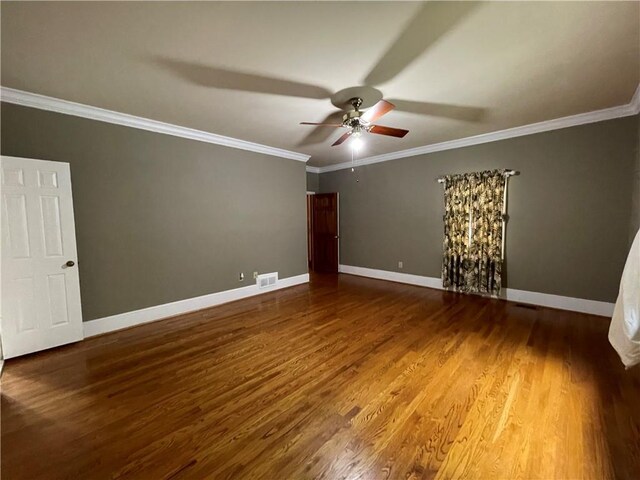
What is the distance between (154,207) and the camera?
366 cm

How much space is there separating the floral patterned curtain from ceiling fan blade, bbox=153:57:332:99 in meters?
2.99

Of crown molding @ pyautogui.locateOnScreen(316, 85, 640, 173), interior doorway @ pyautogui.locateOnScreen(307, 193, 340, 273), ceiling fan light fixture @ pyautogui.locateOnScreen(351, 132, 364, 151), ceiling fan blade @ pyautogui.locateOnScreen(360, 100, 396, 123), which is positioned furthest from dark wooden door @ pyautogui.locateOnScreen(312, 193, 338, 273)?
ceiling fan blade @ pyautogui.locateOnScreen(360, 100, 396, 123)

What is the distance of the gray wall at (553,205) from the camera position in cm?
348

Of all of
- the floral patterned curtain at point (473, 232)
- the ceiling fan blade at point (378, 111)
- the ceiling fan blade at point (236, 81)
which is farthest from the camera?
the floral patterned curtain at point (473, 232)

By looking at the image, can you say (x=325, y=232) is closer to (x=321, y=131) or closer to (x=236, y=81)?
(x=321, y=131)

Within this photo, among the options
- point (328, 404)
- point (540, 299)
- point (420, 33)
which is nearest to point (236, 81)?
point (420, 33)

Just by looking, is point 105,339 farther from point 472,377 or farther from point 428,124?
point 428,124

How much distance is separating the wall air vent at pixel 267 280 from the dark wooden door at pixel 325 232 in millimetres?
1996

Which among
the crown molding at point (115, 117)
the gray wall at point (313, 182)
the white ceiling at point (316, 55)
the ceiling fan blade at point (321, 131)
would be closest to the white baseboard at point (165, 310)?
the crown molding at point (115, 117)

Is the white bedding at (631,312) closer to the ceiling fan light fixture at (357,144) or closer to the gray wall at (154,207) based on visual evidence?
the ceiling fan light fixture at (357,144)

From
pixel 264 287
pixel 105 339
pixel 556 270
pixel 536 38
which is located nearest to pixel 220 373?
pixel 105 339

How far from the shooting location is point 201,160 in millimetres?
4086

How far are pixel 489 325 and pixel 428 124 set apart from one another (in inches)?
108

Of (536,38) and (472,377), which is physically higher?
(536,38)
